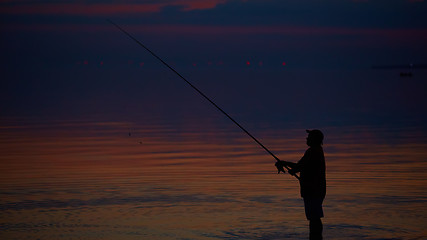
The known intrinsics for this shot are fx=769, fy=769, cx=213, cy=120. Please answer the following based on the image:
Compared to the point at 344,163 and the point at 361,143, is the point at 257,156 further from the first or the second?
the point at 361,143

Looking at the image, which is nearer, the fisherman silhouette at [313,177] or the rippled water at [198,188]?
the fisherman silhouette at [313,177]

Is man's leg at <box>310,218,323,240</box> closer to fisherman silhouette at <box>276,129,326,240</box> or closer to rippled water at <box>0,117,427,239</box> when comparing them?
fisherman silhouette at <box>276,129,326,240</box>

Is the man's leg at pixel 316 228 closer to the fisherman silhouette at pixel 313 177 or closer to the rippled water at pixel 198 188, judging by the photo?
the fisherman silhouette at pixel 313 177

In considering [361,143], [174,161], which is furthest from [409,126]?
[174,161]

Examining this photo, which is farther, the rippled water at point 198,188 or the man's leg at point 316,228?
the rippled water at point 198,188

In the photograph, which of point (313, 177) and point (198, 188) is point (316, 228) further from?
point (198, 188)

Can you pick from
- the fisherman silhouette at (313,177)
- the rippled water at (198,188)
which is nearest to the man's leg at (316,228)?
the fisherman silhouette at (313,177)

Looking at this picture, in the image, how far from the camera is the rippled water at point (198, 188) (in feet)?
32.8

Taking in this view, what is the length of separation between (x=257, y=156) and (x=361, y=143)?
4.02 metres

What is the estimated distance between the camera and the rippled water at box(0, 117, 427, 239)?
32.8ft

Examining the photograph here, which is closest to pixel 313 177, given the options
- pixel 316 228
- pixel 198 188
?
pixel 316 228

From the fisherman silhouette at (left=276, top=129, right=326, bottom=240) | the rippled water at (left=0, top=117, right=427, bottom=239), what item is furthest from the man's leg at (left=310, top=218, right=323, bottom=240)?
the rippled water at (left=0, top=117, right=427, bottom=239)

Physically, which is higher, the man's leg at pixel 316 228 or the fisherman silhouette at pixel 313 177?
the fisherman silhouette at pixel 313 177

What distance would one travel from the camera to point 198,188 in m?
12.9
